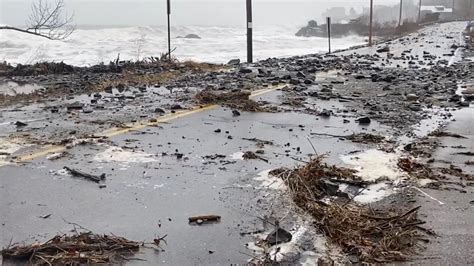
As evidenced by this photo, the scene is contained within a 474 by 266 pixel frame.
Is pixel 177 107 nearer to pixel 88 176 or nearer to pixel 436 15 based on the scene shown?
pixel 88 176

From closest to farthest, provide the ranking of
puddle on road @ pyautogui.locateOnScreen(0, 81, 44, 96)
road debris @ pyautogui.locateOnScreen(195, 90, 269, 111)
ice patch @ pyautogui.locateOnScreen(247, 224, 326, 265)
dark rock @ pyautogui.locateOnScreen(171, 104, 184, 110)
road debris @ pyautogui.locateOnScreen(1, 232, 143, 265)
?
road debris @ pyautogui.locateOnScreen(1, 232, 143, 265) → ice patch @ pyautogui.locateOnScreen(247, 224, 326, 265) → dark rock @ pyautogui.locateOnScreen(171, 104, 184, 110) → road debris @ pyautogui.locateOnScreen(195, 90, 269, 111) → puddle on road @ pyautogui.locateOnScreen(0, 81, 44, 96)

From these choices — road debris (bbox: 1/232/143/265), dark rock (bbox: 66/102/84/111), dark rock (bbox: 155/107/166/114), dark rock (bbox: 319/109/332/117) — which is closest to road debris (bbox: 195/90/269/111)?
dark rock (bbox: 319/109/332/117)

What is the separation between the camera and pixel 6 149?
647cm

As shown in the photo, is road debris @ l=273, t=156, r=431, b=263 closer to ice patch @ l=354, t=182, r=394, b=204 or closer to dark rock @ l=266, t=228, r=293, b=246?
ice patch @ l=354, t=182, r=394, b=204

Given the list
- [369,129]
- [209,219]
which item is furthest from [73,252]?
[369,129]

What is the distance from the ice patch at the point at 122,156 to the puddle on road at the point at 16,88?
6236mm

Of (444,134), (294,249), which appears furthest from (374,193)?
(444,134)

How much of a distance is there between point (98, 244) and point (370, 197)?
2.75 metres

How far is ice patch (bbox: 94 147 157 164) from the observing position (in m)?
6.12

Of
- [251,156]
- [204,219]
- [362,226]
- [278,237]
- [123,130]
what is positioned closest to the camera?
[278,237]

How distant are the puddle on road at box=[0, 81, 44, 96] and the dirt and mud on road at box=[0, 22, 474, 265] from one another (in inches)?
5.6

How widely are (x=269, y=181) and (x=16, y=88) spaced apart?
9.10 meters

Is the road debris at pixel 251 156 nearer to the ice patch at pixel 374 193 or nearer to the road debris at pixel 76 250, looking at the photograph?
the ice patch at pixel 374 193

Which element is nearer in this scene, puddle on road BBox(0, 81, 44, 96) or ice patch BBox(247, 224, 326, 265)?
ice patch BBox(247, 224, 326, 265)
